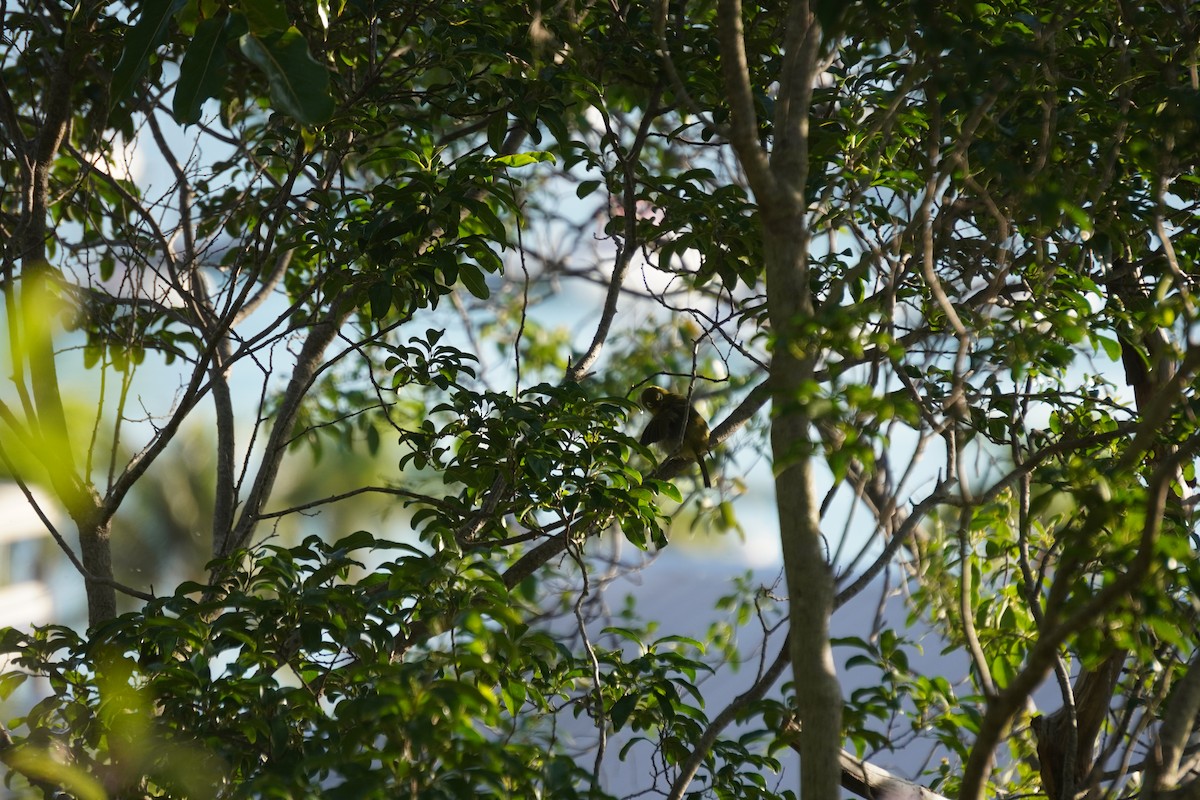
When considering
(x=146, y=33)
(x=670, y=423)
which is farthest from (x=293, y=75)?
(x=670, y=423)

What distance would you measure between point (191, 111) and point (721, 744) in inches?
→ 55.8

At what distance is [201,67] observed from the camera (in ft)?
4.83

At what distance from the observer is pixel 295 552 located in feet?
6.42

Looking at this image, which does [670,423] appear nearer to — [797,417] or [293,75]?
[797,417]

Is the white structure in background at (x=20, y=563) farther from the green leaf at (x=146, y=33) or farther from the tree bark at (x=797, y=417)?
the tree bark at (x=797, y=417)

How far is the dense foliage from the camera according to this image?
56.8 inches

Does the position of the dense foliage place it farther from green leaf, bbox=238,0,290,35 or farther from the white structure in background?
the white structure in background

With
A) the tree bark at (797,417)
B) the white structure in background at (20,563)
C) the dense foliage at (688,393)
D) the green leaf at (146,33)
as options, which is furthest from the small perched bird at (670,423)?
the white structure in background at (20,563)

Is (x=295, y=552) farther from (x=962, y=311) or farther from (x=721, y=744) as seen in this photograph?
(x=962, y=311)

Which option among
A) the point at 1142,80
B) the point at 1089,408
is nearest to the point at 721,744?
the point at 1089,408

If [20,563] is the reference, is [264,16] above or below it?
below

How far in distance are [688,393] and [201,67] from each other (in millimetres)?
1096

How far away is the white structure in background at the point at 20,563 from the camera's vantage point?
3.54 metres

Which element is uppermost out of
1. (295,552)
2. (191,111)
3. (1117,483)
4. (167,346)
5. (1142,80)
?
(1142,80)
